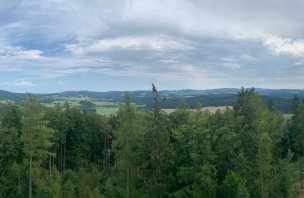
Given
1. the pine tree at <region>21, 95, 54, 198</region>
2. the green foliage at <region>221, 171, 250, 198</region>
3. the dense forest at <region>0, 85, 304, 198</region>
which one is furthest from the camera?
the pine tree at <region>21, 95, 54, 198</region>

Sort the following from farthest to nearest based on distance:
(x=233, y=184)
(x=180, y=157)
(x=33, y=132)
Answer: (x=33, y=132), (x=180, y=157), (x=233, y=184)

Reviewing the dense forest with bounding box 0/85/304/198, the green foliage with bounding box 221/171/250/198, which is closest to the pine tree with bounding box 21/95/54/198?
the dense forest with bounding box 0/85/304/198

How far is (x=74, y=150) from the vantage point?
7125 centimetres

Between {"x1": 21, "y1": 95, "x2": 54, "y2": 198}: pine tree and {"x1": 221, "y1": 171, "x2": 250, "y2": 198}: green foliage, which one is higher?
{"x1": 21, "y1": 95, "x2": 54, "y2": 198}: pine tree

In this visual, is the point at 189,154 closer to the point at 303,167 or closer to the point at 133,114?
the point at 133,114

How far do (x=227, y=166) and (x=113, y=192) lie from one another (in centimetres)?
1377

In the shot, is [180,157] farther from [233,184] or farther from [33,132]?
[33,132]

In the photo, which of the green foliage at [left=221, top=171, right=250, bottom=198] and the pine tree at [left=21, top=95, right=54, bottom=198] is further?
the pine tree at [left=21, top=95, right=54, bottom=198]

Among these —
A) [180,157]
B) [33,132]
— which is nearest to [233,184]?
[180,157]

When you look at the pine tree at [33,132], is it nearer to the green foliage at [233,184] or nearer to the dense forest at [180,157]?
the dense forest at [180,157]

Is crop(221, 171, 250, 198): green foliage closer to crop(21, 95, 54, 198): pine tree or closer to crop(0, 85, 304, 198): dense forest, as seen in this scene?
crop(0, 85, 304, 198): dense forest

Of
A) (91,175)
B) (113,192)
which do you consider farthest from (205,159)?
(91,175)

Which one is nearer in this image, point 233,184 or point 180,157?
point 233,184

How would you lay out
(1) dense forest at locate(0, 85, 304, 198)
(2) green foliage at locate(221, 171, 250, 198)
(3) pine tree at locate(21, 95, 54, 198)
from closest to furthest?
(2) green foliage at locate(221, 171, 250, 198) → (1) dense forest at locate(0, 85, 304, 198) → (3) pine tree at locate(21, 95, 54, 198)
